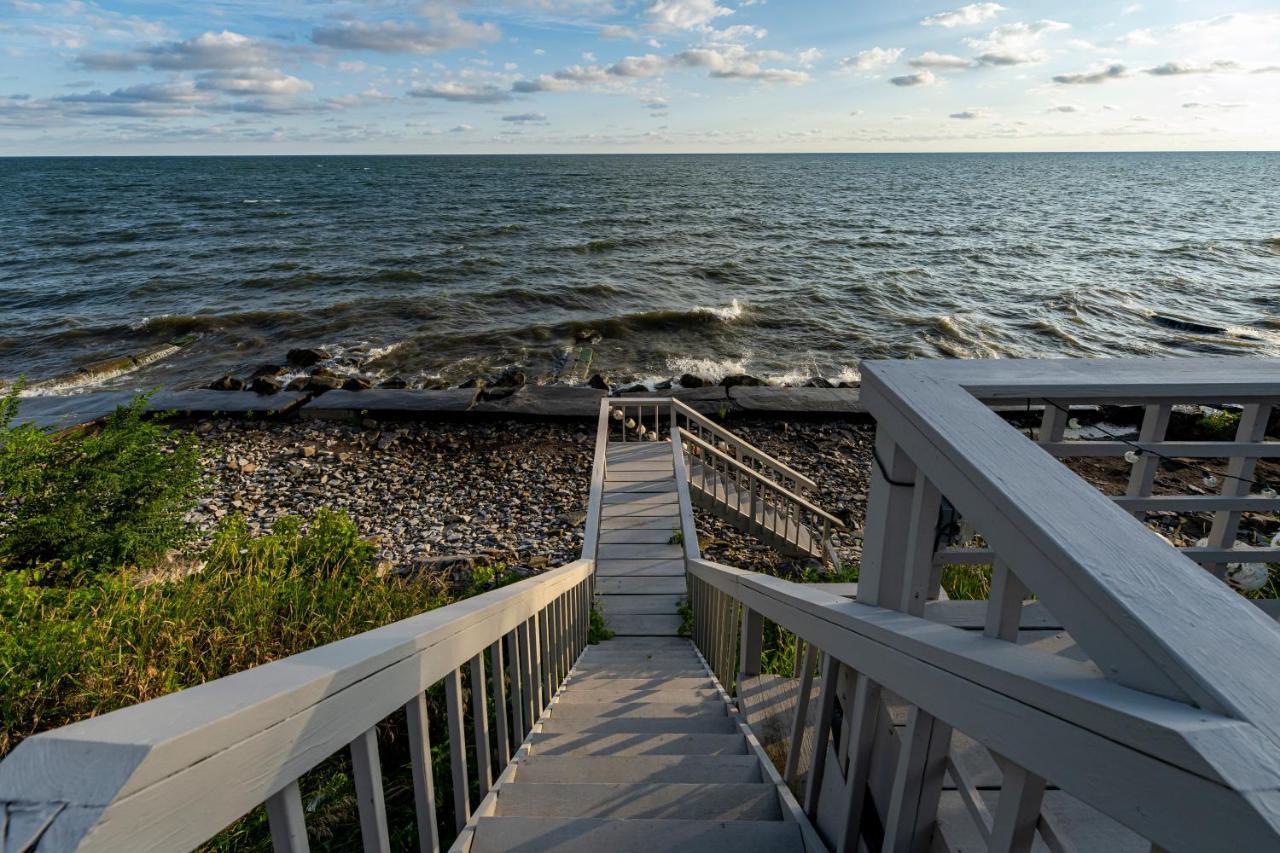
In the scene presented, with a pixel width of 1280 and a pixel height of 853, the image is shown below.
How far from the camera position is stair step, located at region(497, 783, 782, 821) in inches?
96.2

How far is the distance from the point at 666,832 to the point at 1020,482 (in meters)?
1.67

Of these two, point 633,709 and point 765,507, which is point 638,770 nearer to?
point 633,709

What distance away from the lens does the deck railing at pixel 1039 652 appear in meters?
0.80

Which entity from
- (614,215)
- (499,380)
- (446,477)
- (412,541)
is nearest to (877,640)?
(412,541)

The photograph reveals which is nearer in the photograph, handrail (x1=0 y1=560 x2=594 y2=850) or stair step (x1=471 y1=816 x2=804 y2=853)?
handrail (x1=0 y1=560 x2=594 y2=850)

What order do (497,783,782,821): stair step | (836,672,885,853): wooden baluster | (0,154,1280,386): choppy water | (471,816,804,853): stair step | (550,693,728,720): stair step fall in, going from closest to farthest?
1. (836,672,885,853): wooden baluster
2. (471,816,804,853): stair step
3. (497,783,782,821): stair step
4. (550,693,728,720): stair step
5. (0,154,1280,386): choppy water

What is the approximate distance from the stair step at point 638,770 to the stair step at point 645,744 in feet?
1.24

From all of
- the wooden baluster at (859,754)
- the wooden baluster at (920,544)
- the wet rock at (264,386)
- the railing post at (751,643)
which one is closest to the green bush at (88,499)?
the railing post at (751,643)

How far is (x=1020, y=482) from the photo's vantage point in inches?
49.3

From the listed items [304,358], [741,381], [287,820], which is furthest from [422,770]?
A: [304,358]

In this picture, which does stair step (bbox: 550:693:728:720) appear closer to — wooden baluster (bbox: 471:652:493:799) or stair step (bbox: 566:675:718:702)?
stair step (bbox: 566:675:718:702)

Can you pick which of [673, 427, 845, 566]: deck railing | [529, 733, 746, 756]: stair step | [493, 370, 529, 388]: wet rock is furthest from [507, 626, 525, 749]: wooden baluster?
[493, 370, 529, 388]: wet rock

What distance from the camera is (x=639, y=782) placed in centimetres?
275

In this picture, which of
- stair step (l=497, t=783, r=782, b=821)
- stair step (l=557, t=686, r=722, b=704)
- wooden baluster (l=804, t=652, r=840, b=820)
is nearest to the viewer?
wooden baluster (l=804, t=652, r=840, b=820)
